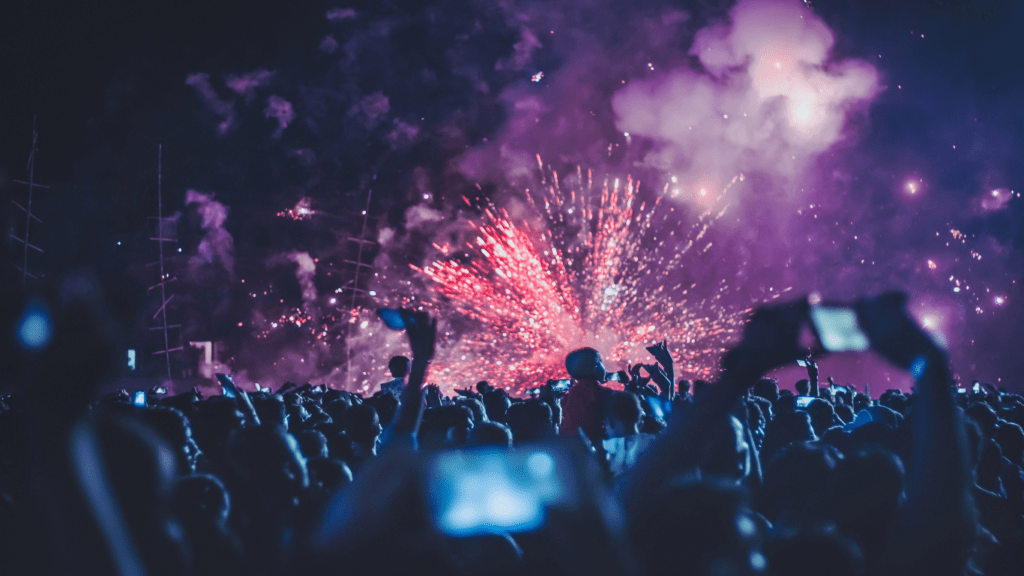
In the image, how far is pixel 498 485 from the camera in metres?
1.66

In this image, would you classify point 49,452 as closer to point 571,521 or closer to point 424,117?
point 571,521

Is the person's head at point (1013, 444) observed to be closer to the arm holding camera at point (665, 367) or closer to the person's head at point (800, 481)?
the arm holding camera at point (665, 367)

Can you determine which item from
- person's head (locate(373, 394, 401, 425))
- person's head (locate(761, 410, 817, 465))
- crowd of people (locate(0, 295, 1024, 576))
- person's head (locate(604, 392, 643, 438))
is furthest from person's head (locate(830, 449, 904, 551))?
person's head (locate(373, 394, 401, 425))

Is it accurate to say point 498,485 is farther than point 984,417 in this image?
No

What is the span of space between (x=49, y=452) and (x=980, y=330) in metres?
27.9

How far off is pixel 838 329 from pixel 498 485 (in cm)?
131

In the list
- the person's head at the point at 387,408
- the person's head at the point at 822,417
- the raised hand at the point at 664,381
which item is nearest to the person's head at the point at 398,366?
the person's head at the point at 387,408

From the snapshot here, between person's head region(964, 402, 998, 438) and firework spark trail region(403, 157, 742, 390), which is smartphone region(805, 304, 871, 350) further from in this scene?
firework spark trail region(403, 157, 742, 390)

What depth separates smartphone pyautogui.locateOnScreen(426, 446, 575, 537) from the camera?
156cm

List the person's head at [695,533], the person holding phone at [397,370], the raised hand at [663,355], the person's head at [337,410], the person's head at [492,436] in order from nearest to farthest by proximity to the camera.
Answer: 1. the person's head at [695,533]
2. the person's head at [492,436]
3. the person's head at [337,410]
4. the person holding phone at [397,370]
5. the raised hand at [663,355]

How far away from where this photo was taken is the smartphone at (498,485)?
1.56 meters

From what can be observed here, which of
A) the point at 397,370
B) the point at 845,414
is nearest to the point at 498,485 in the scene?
the point at 845,414

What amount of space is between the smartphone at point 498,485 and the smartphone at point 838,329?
1.10 m

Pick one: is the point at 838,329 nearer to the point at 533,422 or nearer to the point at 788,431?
the point at 788,431
